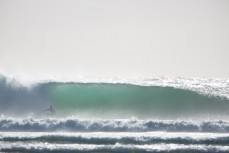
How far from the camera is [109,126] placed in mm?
22891

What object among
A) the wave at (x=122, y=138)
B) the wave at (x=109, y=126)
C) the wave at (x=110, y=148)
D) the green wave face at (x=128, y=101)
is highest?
the green wave face at (x=128, y=101)

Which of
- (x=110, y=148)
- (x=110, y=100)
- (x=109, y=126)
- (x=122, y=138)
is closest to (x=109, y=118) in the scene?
(x=110, y=100)

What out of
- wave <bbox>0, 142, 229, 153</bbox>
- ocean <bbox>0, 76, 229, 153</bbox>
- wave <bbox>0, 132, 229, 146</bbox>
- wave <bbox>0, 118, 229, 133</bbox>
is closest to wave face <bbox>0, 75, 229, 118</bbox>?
ocean <bbox>0, 76, 229, 153</bbox>

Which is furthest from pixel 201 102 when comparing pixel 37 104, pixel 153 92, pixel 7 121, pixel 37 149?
pixel 37 149

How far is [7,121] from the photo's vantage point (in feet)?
77.6

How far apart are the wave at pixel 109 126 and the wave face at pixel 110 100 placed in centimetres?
381

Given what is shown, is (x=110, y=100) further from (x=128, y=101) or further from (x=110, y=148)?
(x=110, y=148)

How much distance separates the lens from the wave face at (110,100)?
28000 mm

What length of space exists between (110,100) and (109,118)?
11.5 feet

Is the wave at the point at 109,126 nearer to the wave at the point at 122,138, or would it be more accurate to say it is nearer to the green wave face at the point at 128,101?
the wave at the point at 122,138

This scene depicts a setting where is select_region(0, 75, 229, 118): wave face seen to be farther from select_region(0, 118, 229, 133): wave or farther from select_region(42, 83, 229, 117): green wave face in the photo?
select_region(0, 118, 229, 133): wave

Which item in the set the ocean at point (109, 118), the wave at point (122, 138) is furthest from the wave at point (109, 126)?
the wave at point (122, 138)

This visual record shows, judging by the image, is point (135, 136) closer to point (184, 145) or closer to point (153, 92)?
point (184, 145)

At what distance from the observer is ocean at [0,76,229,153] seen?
18.7 meters
